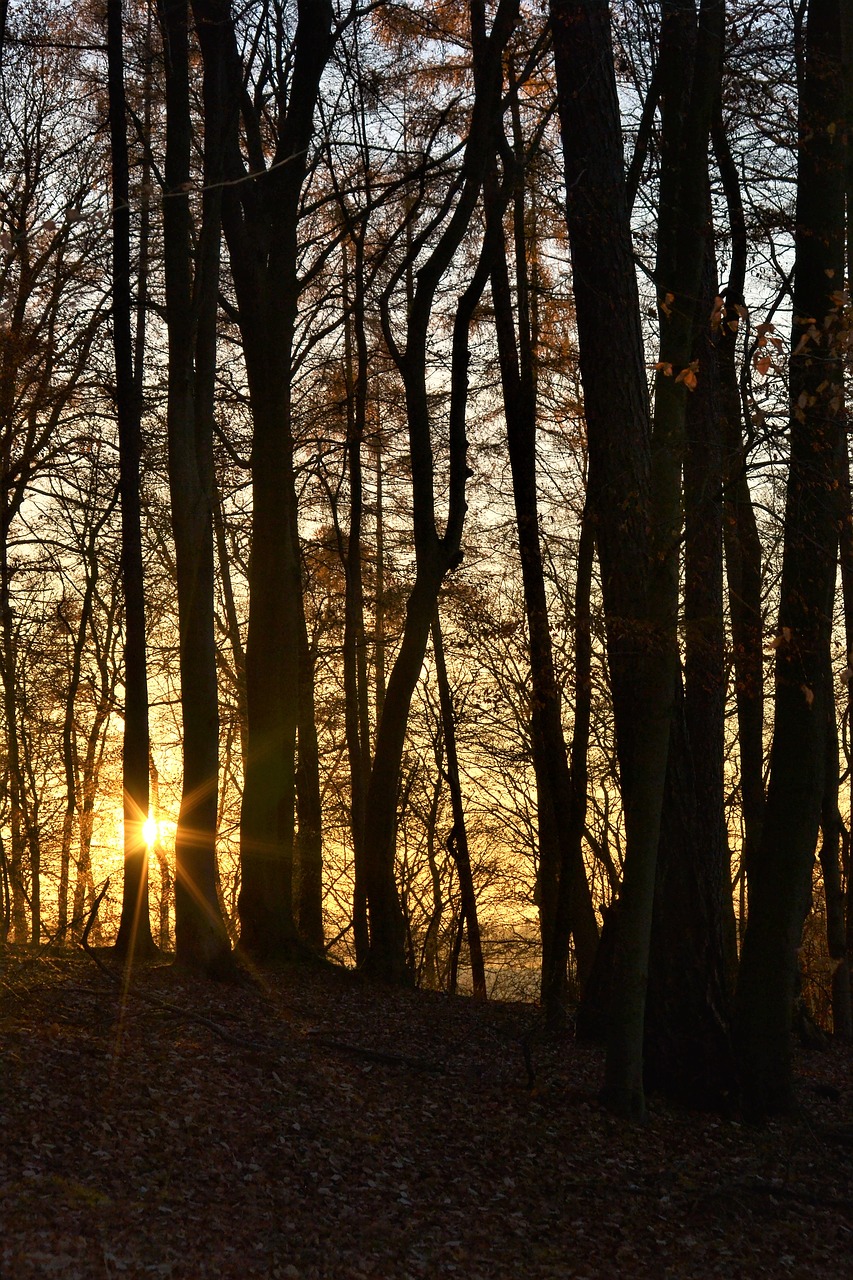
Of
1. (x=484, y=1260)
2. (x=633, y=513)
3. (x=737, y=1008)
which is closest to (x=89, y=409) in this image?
(x=633, y=513)

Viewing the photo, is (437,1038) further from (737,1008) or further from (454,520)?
(454,520)

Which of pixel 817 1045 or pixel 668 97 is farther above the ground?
pixel 668 97

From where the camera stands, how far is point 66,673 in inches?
800

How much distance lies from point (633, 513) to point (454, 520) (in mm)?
3976

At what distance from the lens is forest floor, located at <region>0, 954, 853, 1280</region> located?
17.4 ft

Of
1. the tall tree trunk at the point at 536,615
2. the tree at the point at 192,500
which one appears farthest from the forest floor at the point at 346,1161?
the tall tree trunk at the point at 536,615

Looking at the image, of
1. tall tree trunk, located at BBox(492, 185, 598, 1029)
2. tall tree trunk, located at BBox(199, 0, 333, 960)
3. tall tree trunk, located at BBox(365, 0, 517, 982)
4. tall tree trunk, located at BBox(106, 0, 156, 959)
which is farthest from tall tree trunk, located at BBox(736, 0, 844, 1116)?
tall tree trunk, located at BBox(106, 0, 156, 959)

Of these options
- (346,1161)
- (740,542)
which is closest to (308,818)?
(740,542)

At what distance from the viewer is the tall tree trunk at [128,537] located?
10.5 metres

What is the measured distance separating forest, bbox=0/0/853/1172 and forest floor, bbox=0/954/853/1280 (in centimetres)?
57

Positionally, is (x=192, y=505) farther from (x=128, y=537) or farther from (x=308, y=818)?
(x=308, y=818)

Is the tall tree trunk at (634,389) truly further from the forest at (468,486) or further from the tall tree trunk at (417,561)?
the tall tree trunk at (417,561)

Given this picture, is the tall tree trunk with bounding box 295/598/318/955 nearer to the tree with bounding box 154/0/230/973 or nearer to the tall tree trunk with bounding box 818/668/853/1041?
the tree with bounding box 154/0/230/973

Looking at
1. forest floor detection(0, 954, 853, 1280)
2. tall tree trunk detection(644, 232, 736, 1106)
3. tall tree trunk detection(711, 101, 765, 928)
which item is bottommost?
forest floor detection(0, 954, 853, 1280)
